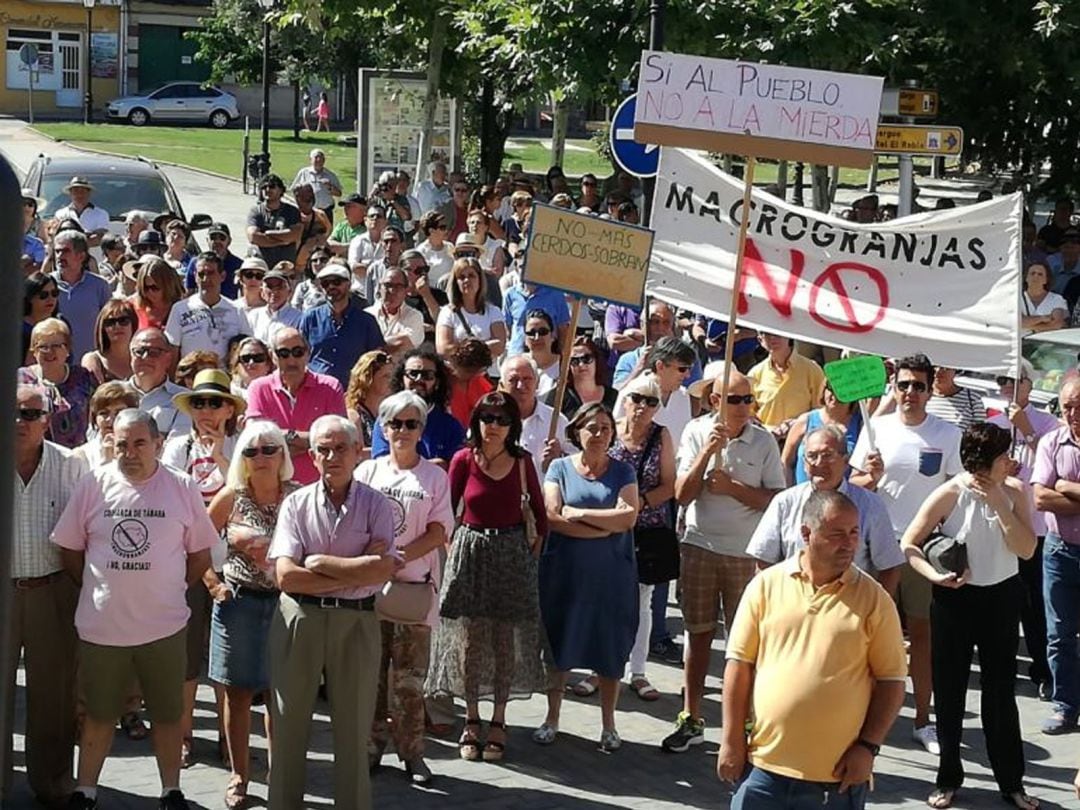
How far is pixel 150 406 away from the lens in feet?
27.6

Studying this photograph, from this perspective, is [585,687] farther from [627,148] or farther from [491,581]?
[627,148]

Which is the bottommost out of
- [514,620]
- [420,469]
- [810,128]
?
[514,620]

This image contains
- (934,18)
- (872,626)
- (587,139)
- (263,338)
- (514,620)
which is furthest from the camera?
(587,139)

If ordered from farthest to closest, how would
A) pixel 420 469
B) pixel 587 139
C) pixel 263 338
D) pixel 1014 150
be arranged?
pixel 587 139 → pixel 1014 150 → pixel 263 338 → pixel 420 469

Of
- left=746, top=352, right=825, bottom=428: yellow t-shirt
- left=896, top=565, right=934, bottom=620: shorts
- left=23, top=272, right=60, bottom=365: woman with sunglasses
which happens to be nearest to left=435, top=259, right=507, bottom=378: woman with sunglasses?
left=746, top=352, right=825, bottom=428: yellow t-shirt

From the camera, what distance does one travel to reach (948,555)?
7.36 meters

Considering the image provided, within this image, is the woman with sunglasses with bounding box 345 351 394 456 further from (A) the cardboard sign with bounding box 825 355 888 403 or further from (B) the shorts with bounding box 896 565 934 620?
(B) the shorts with bounding box 896 565 934 620

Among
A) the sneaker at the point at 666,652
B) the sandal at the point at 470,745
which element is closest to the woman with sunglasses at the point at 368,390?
the sandal at the point at 470,745

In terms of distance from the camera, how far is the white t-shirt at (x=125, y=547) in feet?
21.8

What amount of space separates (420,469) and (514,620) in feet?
3.13

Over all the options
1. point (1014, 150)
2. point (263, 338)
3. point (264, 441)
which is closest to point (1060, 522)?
point (264, 441)

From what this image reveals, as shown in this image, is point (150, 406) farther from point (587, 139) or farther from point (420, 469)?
point (587, 139)

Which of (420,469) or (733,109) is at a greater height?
(733,109)

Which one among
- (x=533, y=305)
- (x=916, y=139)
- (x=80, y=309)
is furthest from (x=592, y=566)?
(x=916, y=139)
